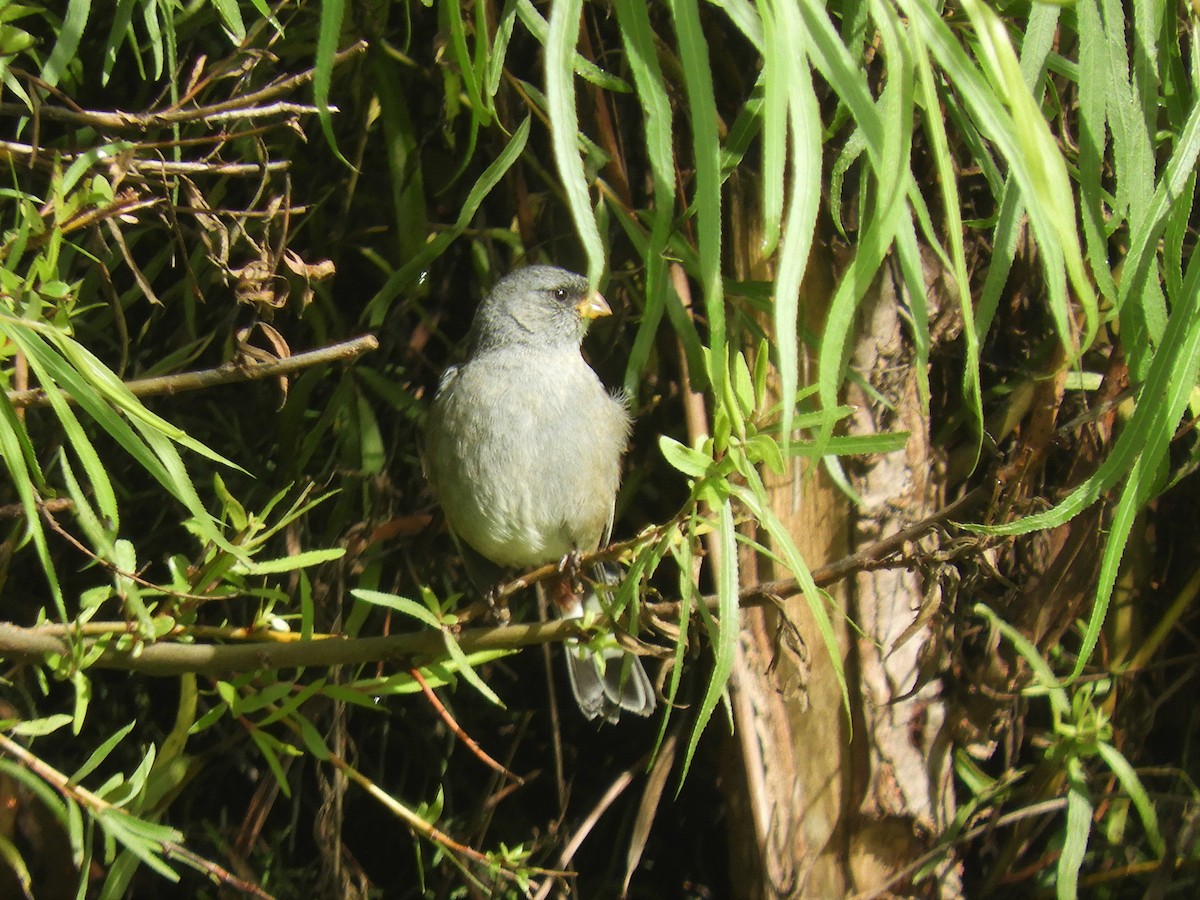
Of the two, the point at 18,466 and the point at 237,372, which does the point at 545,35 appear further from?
the point at 18,466

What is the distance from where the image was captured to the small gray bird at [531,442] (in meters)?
3.01

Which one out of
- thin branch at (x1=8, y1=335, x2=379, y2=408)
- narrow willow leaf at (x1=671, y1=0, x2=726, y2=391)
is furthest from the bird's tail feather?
narrow willow leaf at (x1=671, y1=0, x2=726, y2=391)

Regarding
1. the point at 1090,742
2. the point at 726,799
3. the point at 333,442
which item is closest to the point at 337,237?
the point at 333,442

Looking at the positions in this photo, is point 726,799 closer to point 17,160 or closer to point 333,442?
point 333,442

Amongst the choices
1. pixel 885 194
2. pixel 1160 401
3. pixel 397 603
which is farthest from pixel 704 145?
pixel 397 603

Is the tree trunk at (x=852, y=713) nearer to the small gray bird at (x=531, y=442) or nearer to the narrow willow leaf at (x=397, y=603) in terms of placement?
the small gray bird at (x=531, y=442)

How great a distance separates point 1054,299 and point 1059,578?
1503 mm

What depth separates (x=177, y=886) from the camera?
10.2 ft

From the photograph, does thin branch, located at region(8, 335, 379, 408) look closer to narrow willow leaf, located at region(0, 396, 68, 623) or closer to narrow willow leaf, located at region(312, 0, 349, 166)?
narrow willow leaf, located at region(0, 396, 68, 623)

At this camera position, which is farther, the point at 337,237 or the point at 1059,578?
the point at 337,237

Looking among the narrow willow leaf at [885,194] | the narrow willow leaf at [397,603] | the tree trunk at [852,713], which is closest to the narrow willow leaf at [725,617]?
the narrow willow leaf at [885,194]

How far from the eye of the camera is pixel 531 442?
3.08 metres

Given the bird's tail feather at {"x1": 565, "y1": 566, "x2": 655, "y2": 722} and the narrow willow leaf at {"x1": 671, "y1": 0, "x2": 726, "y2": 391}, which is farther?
the bird's tail feather at {"x1": 565, "y1": 566, "x2": 655, "y2": 722}

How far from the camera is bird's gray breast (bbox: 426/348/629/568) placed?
9.88 feet
